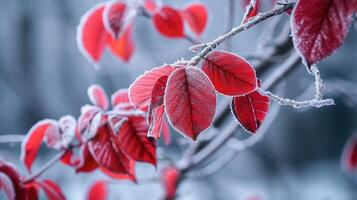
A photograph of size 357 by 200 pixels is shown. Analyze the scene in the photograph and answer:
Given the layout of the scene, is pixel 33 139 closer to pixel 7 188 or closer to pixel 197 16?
pixel 7 188

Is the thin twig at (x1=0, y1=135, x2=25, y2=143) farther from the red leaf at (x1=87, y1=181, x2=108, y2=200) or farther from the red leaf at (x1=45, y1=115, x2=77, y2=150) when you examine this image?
the red leaf at (x1=87, y1=181, x2=108, y2=200)

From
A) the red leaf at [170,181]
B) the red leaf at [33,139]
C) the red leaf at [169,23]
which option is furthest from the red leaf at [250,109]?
the red leaf at [170,181]

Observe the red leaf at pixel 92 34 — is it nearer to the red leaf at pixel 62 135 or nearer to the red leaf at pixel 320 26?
the red leaf at pixel 62 135

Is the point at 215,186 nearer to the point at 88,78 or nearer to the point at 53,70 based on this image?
the point at 88,78

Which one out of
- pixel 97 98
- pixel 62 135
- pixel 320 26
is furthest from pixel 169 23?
pixel 320 26

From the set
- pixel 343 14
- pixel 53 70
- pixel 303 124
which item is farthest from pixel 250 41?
pixel 343 14
